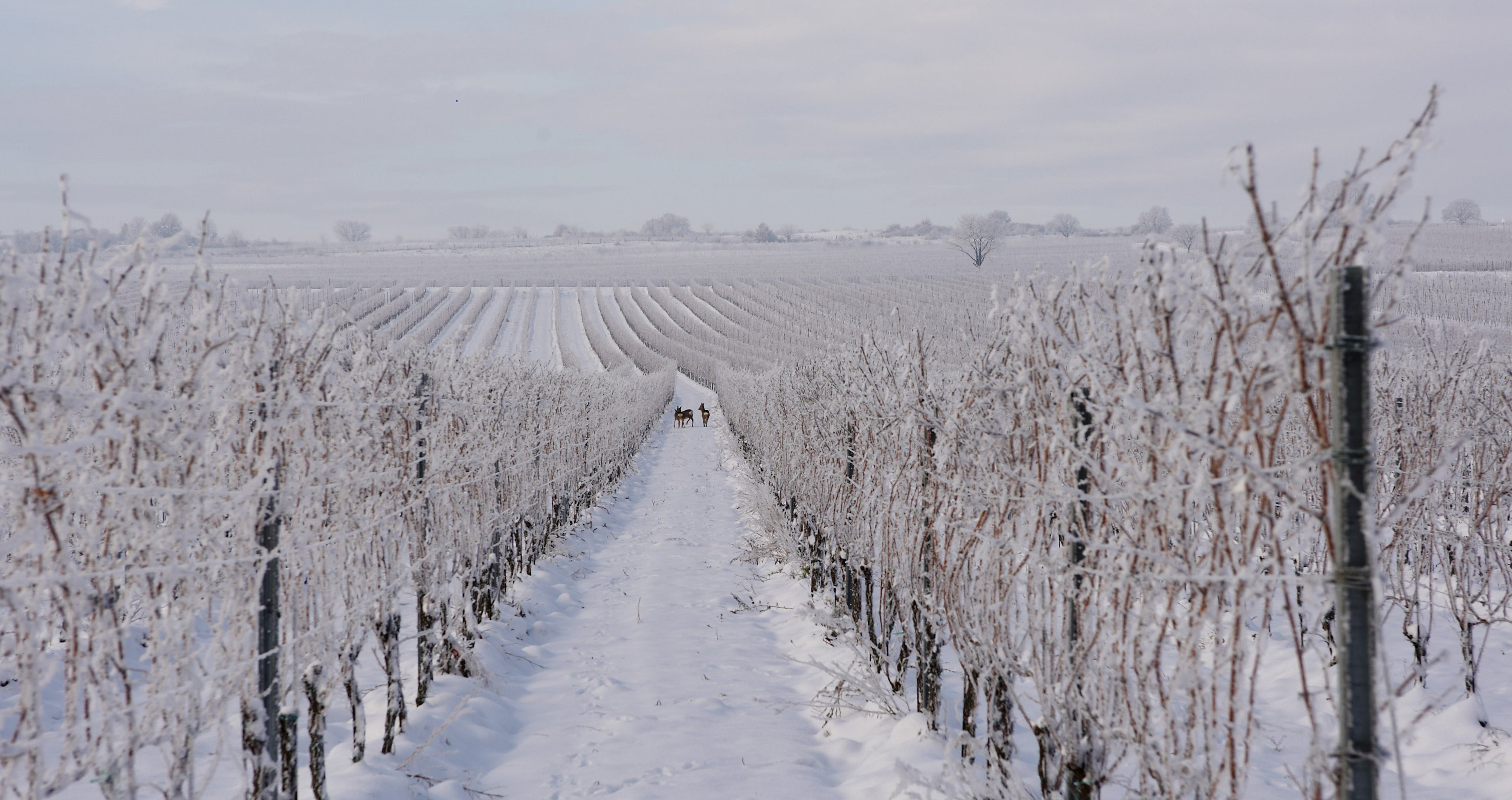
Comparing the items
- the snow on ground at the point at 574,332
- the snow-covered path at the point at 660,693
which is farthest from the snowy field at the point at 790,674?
the snow on ground at the point at 574,332

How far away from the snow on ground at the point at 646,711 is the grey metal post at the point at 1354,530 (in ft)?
4.97

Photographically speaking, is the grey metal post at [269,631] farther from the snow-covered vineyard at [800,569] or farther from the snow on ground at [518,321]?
the snow on ground at [518,321]

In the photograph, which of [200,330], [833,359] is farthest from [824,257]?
[200,330]

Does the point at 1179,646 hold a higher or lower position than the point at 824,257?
lower

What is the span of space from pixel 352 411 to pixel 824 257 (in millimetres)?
100637

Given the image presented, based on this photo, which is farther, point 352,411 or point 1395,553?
point 1395,553

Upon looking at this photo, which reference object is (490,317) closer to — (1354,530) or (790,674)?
(790,674)

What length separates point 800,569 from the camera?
31.0 ft

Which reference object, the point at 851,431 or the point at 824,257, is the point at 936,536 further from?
the point at 824,257

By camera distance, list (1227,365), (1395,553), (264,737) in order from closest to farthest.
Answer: (1227,365)
(264,737)
(1395,553)

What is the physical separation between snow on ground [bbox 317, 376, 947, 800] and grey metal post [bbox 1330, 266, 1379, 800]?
1.51m

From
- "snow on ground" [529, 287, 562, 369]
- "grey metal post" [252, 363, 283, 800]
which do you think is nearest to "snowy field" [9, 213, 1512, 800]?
"grey metal post" [252, 363, 283, 800]

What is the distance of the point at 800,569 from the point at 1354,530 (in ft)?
25.9

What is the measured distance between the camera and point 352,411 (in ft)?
12.7
